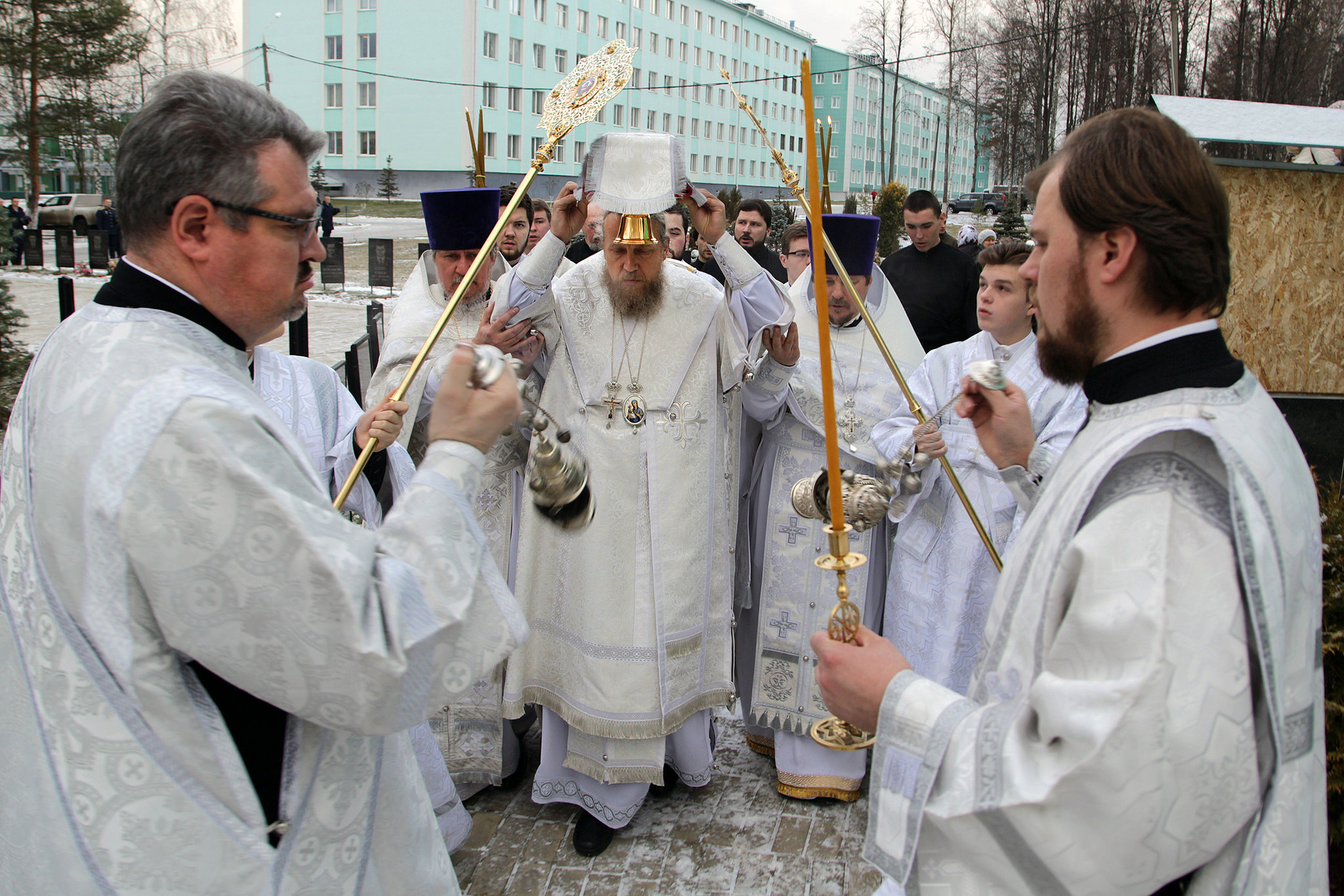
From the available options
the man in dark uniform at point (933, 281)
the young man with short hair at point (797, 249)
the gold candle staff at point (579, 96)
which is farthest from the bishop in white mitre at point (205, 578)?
the man in dark uniform at point (933, 281)

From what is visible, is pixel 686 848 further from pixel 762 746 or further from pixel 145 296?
pixel 145 296

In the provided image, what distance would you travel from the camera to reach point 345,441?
3.05 metres

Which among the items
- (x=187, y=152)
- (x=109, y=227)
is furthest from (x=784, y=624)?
(x=109, y=227)

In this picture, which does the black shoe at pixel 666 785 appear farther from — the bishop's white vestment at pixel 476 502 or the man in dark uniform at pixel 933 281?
the man in dark uniform at pixel 933 281

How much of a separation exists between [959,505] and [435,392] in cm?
203

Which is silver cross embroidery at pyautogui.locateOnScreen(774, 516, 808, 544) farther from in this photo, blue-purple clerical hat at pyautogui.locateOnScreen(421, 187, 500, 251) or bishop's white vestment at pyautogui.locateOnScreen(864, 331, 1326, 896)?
bishop's white vestment at pyautogui.locateOnScreen(864, 331, 1326, 896)

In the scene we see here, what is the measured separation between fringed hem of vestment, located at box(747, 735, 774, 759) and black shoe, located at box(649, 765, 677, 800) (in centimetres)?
50

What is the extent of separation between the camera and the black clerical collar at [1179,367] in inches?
58.6

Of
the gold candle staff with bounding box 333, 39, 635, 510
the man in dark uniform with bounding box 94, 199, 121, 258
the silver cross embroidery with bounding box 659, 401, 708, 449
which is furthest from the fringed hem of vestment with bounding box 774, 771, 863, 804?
the man in dark uniform with bounding box 94, 199, 121, 258

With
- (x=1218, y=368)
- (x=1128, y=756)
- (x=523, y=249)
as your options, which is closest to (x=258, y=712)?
(x=1128, y=756)

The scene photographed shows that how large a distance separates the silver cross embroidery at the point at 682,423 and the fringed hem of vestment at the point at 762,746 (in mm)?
1455

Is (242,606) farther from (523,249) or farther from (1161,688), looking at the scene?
(523,249)

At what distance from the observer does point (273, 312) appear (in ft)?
5.50

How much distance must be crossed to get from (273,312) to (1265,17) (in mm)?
24850
